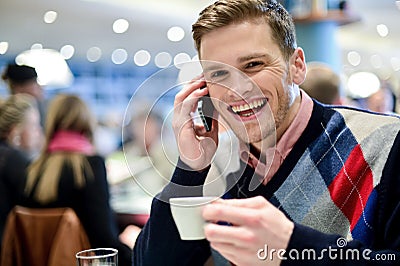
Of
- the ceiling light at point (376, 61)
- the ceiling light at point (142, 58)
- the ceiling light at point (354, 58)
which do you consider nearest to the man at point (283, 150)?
the ceiling light at point (142, 58)

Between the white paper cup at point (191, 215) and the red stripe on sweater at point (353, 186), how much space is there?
35cm

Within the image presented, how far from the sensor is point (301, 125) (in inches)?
43.8

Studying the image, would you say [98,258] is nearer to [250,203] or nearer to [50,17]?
[250,203]

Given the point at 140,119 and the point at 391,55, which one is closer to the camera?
the point at 140,119

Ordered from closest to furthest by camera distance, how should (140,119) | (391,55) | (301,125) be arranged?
(140,119) → (301,125) → (391,55)

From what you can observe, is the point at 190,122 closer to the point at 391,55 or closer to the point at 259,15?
the point at 259,15

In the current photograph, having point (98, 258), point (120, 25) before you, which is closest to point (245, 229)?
point (98, 258)

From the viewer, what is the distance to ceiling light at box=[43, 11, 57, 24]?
7.33 meters

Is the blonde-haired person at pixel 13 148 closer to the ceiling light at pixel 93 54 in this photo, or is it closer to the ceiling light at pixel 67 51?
the ceiling light at pixel 67 51

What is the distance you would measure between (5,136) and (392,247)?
221cm

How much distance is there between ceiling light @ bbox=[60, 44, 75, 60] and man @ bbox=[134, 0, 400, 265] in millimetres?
8391

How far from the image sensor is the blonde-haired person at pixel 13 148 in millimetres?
2676

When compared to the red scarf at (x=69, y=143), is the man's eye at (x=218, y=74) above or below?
above

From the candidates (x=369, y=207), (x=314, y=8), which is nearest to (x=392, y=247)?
(x=369, y=207)
